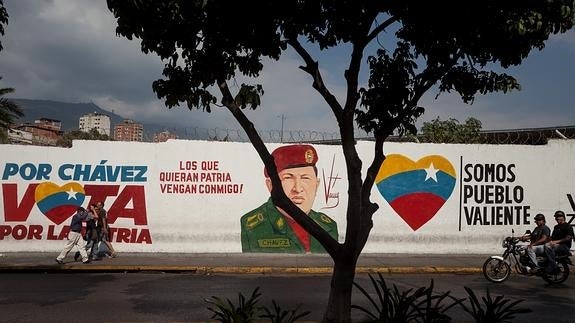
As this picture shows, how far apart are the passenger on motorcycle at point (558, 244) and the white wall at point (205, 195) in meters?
3.97

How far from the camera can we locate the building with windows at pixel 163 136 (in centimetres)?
1691

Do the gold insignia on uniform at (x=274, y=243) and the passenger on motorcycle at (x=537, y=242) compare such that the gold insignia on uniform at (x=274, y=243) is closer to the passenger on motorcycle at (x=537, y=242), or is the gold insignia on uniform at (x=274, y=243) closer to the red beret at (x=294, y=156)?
the red beret at (x=294, y=156)

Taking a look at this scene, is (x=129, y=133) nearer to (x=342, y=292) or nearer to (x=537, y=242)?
(x=537, y=242)

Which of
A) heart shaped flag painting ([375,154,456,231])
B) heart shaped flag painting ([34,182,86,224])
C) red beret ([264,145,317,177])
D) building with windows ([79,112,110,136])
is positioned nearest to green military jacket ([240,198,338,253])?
red beret ([264,145,317,177])

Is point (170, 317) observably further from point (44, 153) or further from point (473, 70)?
point (44, 153)

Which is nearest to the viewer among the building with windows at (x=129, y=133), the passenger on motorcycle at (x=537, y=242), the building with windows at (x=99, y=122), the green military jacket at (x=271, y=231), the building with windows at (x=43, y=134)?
the passenger on motorcycle at (x=537, y=242)

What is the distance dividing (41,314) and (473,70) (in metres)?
6.89

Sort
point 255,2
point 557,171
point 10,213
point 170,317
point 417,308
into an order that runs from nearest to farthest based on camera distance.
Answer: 1. point 255,2
2. point 417,308
3. point 170,317
4. point 10,213
5. point 557,171

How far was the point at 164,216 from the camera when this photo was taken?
16500mm

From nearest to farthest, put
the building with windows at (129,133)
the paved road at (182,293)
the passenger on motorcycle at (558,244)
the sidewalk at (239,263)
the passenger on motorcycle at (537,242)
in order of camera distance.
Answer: the paved road at (182,293), the passenger on motorcycle at (558,244), the passenger on motorcycle at (537,242), the sidewalk at (239,263), the building with windows at (129,133)

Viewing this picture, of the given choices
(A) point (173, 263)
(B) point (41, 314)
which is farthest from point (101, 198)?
(B) point (41, 314)

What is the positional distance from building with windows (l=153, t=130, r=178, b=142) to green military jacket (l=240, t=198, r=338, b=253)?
3.18m

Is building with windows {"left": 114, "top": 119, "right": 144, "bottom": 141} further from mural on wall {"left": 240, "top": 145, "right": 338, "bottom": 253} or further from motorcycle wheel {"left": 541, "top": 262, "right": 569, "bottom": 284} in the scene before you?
motorcycle wheel {"left": 541, "top": 262, "right": 569, "bottom": 284}

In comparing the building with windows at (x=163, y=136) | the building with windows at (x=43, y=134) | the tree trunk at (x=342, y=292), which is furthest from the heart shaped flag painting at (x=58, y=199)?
the tree trunk at (x=342, y=292)
